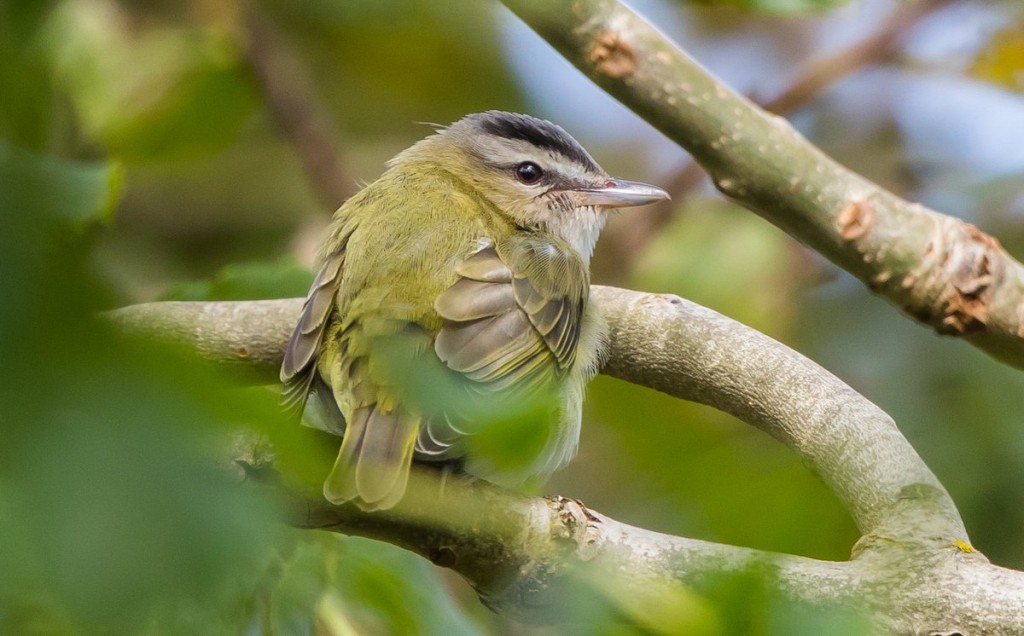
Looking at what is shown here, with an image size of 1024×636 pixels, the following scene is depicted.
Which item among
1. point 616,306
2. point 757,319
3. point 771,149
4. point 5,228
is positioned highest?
point 757,319

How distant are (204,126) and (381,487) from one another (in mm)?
2757

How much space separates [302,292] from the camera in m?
3.35

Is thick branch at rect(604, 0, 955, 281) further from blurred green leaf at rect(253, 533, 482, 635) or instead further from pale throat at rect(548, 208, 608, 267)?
blurred green leaf at rect(253, 533, 482, 635)

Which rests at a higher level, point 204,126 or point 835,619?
point 204,126

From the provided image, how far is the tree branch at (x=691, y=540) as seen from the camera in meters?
1.05

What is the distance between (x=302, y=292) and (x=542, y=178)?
1.06 metres

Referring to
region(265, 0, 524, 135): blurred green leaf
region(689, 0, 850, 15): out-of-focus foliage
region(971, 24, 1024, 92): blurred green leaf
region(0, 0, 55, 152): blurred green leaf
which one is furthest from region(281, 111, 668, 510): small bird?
region(971, 24, 1024, 92): blurred green leaf

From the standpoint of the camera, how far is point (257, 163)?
658 centimetres

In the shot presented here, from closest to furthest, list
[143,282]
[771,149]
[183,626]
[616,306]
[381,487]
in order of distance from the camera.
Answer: [183,626], [381,487], [771,149], [616,306], [143,282]

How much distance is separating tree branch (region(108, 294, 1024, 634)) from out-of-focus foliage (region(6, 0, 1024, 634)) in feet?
0.17

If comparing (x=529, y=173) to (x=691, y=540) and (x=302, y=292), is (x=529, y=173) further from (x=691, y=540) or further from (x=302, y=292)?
(x=691, y=540)

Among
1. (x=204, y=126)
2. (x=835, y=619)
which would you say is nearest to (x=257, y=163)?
(x=204, y=126)

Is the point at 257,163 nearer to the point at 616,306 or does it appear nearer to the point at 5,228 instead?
the point at 616,306

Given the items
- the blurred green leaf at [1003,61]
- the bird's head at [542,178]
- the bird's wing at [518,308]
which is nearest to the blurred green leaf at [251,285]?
the bird's wing at [518,308]
